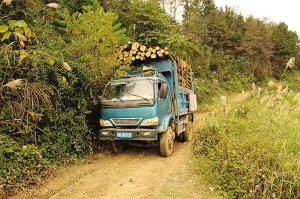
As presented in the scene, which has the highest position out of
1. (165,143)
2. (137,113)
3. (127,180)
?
(137,113)

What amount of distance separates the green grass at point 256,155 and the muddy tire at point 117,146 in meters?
2.37

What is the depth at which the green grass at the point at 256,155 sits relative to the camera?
127 inches

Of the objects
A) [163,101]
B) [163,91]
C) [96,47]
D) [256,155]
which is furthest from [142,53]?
[256,155]

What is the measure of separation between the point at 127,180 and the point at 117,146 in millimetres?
2092

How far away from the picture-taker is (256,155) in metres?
3.62

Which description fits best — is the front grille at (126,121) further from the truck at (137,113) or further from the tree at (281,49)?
the tree at (281,49)

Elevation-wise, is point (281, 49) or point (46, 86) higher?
point (281, 49)

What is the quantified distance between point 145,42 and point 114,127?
8727mm

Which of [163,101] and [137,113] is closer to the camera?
[137,113]

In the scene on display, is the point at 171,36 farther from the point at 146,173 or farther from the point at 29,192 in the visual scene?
the point at 29,192

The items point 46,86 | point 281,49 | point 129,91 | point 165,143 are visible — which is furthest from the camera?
point 281,49

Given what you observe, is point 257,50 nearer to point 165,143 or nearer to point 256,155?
point 165,143

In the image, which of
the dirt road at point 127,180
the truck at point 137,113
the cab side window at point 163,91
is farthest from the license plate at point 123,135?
the cab side window at point 163,91

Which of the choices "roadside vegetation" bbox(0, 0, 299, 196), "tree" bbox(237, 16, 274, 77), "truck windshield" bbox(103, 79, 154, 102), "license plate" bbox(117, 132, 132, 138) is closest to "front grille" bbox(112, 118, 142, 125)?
"license plate" bbox(117, 132, 132, 138)
